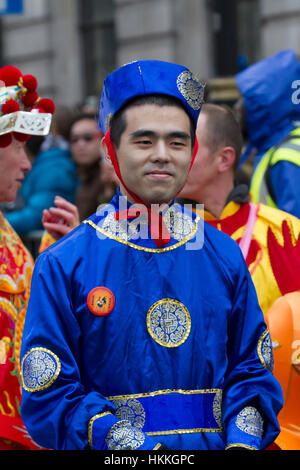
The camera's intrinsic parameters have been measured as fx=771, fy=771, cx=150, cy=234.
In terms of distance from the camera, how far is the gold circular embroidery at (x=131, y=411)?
2221mm

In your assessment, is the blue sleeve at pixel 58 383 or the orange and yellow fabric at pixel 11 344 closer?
the blue sleeve at pixel 58 383

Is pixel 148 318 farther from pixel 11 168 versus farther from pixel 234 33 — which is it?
pixel 234 33

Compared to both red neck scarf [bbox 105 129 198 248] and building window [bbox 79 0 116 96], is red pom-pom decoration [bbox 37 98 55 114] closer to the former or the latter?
red neck scarf [bbox 105 129 198 248]

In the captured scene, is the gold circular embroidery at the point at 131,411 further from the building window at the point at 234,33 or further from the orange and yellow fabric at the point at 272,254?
the building window at the point at 234,33

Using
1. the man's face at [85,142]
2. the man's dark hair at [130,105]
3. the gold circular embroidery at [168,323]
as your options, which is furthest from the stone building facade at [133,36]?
the gold circular embroidery at [168,323]

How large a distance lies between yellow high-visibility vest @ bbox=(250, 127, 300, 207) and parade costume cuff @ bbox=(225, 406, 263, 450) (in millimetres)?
2069

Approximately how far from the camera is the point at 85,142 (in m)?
6.60

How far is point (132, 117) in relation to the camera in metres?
2.32

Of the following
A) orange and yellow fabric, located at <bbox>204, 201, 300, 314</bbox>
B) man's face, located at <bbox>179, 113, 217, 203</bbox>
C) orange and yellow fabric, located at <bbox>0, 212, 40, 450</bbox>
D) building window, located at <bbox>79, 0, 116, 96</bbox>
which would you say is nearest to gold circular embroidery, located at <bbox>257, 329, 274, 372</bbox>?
orange and yellow fabric, located at <bbox>204, 201, 300, 314</bbox>

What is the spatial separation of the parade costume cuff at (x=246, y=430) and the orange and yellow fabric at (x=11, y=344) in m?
1.13

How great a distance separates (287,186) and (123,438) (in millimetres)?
2250

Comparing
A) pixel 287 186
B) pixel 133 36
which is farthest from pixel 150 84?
pixel 133 36

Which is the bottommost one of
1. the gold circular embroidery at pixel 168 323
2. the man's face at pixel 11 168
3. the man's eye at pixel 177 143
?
the gold circular embroidery at pixel 168 323

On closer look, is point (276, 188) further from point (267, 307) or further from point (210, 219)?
point (267, 307)
